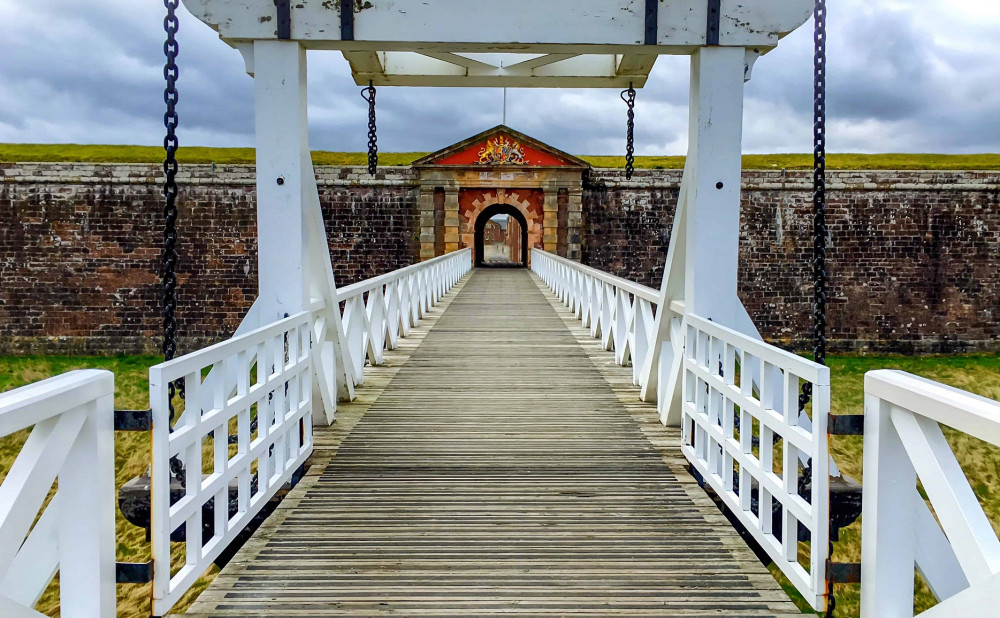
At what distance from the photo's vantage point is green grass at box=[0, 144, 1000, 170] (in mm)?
18672

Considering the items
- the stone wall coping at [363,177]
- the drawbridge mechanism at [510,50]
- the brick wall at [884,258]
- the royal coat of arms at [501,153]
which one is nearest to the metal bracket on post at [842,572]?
the drawbridge mechanism at [510,50]

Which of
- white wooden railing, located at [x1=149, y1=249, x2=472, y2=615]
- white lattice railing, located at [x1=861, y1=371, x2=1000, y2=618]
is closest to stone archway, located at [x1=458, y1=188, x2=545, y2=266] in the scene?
white wooden railing, located at [x1=149, y1=249, x2=472, y2=615]

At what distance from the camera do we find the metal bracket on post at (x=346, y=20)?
3834 mm

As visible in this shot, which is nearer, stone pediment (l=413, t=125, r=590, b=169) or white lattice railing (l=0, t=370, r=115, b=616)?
white lattice railing (l=0, t=370, r=115, b=616)

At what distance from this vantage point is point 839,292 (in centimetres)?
1733

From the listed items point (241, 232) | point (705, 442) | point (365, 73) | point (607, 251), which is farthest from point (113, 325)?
point (705, 442)

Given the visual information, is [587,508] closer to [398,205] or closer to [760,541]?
[760,541]

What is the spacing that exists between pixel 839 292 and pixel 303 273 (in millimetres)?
15712

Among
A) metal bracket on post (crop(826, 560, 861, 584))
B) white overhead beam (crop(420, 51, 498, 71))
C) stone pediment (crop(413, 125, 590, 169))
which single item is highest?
stone pediment (crop(413, 125, 590, 169))

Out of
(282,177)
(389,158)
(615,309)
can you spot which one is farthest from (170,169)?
(389,158)

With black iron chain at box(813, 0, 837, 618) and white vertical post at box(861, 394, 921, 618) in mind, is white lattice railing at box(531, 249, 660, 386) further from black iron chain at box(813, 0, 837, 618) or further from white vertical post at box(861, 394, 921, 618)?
white vertical post at box(861, 394, 921, 618)

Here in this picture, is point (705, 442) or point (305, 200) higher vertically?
point (305, 200)

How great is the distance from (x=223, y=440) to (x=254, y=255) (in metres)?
15.7

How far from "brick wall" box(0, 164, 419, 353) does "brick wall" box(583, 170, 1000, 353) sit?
11.1 metres
